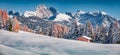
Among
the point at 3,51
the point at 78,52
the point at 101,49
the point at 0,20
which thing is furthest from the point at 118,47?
the point at 0,20

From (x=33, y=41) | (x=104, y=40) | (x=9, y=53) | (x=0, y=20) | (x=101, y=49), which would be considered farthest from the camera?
(x=0, y=20)

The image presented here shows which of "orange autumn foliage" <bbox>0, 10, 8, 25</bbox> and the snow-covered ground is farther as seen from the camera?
"orange autumn foliage" <bbox>0, 10, 8, 25</bbox>

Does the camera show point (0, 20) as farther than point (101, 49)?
Yes

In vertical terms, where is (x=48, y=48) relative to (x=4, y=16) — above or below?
below

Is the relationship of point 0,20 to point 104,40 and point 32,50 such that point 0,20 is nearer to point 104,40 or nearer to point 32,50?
point 104,40

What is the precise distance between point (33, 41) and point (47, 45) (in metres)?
0.49

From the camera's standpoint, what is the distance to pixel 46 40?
6.87 metres

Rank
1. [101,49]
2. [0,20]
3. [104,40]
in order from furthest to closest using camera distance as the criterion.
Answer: [0,20], [104,40], [101,49]

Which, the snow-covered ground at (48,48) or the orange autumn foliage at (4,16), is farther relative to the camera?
the orange autumn foliage at (4,16)

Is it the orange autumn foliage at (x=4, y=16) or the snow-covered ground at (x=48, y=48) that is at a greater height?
the orange autumn foliage at (x=4, y=16)

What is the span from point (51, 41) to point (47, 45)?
393 millimetres

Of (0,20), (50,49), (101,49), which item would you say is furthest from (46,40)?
(0,20)

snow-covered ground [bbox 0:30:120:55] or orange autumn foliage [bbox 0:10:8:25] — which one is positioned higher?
orange autumn foliage [bbox 0:10:8:25]

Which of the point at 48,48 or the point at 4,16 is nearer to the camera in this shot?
the point at 48,48
